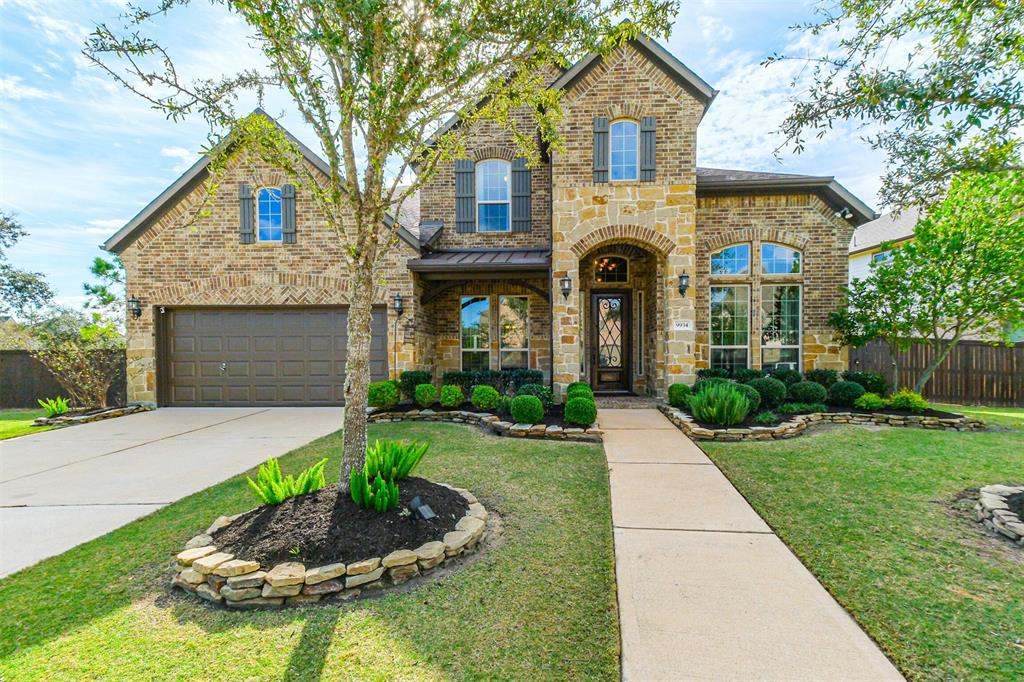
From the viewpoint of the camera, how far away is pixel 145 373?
9.58 meters

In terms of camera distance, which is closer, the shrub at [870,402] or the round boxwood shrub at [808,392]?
the shrub at [870,402]

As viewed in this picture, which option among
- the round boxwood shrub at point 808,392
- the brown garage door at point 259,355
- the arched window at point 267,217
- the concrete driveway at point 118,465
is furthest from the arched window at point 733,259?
the arched window at point 267,217

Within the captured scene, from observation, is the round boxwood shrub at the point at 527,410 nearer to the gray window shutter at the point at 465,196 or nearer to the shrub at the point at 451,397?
the shrub at the point at 451,397

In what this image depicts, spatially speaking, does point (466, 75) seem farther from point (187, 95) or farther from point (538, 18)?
point (187, 95)

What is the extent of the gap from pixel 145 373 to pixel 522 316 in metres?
8.70

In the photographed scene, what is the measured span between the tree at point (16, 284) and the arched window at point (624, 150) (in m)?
26.1

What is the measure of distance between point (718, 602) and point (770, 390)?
5.97m

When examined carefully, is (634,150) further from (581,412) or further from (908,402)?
(908,402)

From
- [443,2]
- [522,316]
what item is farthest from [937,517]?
[522,316]

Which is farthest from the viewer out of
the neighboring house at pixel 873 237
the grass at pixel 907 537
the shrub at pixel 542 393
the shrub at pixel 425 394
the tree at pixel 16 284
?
the tree at pixel 16 284

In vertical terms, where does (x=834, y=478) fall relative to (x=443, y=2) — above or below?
below

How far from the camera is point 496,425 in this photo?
6.87m

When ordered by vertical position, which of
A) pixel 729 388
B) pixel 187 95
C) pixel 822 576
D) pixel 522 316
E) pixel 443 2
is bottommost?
pixel 822 576

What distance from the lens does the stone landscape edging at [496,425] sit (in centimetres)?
630
